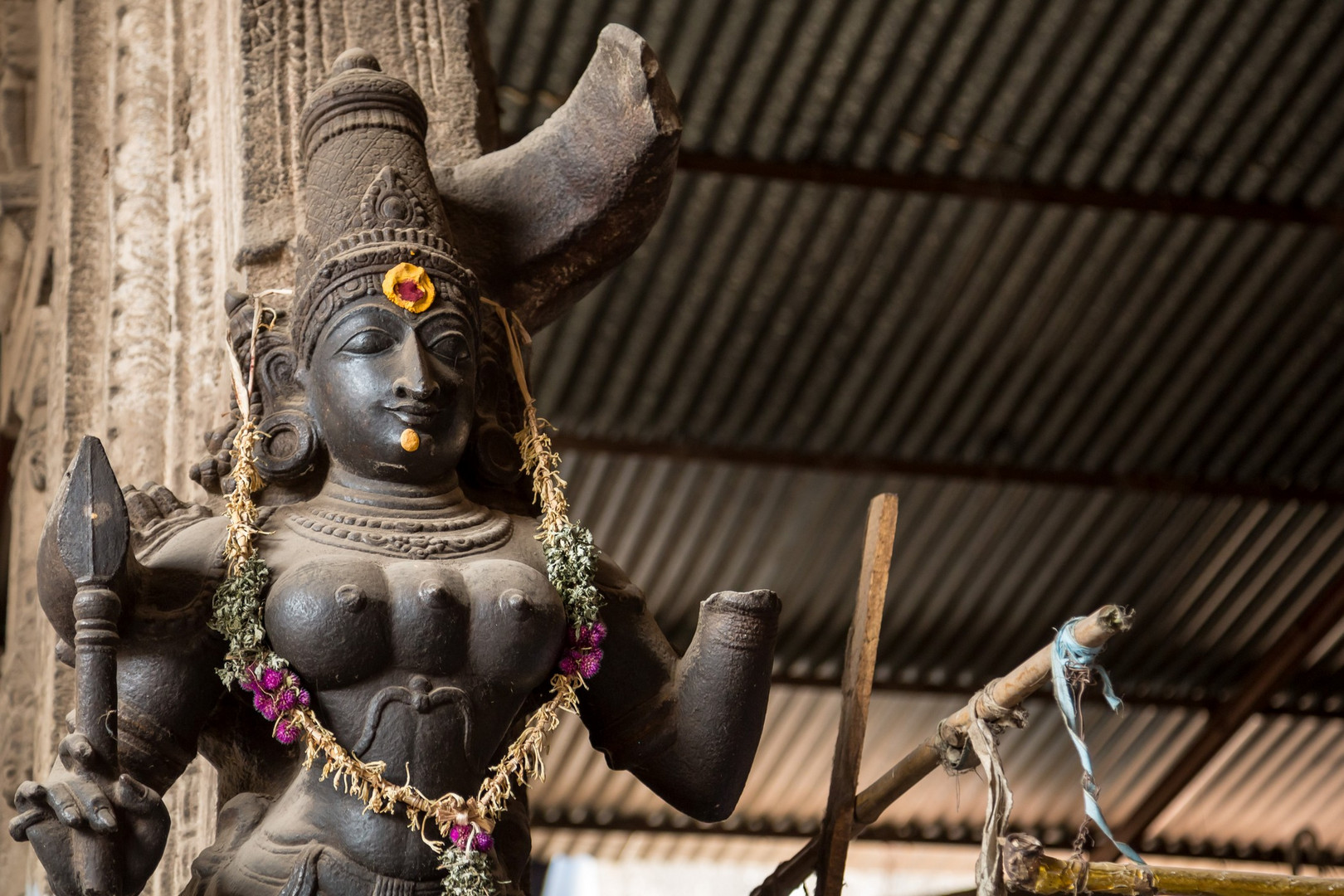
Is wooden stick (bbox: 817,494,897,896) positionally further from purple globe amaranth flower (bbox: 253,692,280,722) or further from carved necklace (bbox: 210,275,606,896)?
purple globe amaranth flower (bbox: 253,692,280,722)

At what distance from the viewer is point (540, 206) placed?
12.8ft

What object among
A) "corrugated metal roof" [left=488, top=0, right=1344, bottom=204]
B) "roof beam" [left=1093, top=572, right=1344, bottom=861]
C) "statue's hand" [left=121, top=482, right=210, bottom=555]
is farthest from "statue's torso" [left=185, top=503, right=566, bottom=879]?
"roof beam" [left=1093, top=572, right=1344, bottom=861]

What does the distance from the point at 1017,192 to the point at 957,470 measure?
186 cm

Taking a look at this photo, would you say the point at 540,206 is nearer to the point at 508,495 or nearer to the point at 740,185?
the point at 508,495

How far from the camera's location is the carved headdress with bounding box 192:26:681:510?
3.46 meters

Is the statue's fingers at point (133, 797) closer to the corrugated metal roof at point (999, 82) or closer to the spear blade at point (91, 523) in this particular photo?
the spear blade at point (91, 523)

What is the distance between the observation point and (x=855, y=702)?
4.32 metres

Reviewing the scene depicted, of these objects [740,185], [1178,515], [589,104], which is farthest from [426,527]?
[1178,515]

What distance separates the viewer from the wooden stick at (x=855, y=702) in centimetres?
432

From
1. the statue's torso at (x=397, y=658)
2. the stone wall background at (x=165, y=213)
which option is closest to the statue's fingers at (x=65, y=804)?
the statue's torso at (x=397, y=658)

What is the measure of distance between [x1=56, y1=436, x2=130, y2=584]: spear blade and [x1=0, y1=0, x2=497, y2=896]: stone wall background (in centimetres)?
114

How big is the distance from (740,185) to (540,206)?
520cm

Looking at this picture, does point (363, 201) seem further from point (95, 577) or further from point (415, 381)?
point (95, 577)

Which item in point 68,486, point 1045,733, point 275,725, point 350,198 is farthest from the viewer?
point 1045,733
